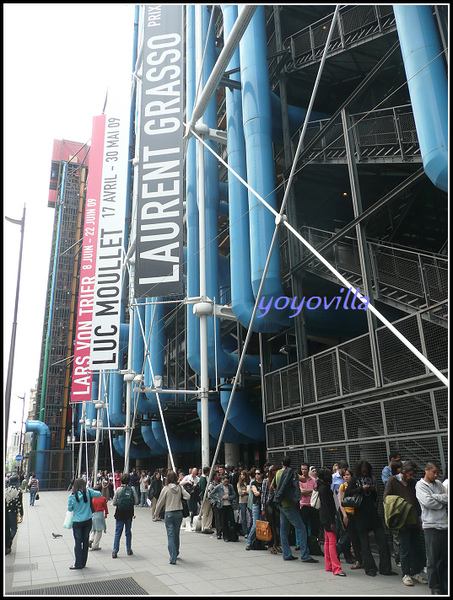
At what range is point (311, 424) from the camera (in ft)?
43.2

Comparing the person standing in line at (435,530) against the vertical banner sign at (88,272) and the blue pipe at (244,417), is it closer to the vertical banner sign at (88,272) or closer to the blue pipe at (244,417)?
the blue pipe at (244,417)

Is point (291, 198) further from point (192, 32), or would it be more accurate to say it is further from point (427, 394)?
point (192, 32)

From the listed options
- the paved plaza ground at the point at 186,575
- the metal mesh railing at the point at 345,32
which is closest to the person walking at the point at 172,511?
the paved plaza ground at the point at 186,575

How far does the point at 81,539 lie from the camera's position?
28.2 ft

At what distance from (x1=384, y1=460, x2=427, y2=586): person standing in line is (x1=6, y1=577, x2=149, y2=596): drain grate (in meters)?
3.61

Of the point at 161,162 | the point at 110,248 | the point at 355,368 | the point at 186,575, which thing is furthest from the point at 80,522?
the point at 110,248

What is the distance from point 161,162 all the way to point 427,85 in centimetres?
1046

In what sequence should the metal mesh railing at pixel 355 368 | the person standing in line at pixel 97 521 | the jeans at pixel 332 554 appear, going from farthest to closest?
the person standing in line at pixel 97 521, the metal mesh railing at pixel 355 368, the jeans at pixel 332 554

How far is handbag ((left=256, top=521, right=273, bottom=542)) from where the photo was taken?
31.4 feet

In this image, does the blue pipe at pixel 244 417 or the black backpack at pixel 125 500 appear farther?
the blue pipe at pixel 244 417

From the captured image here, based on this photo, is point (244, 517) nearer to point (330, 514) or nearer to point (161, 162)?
point (330, 514)

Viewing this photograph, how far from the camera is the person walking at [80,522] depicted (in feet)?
28.2

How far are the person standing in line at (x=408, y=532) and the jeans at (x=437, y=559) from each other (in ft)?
2.37

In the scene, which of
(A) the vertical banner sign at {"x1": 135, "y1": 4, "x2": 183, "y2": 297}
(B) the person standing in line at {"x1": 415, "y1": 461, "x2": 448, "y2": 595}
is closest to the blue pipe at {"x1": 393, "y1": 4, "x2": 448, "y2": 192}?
(B) the person standing in line at {"x1": 415, "y1": 461, "x2": 448, "y2": 595}
